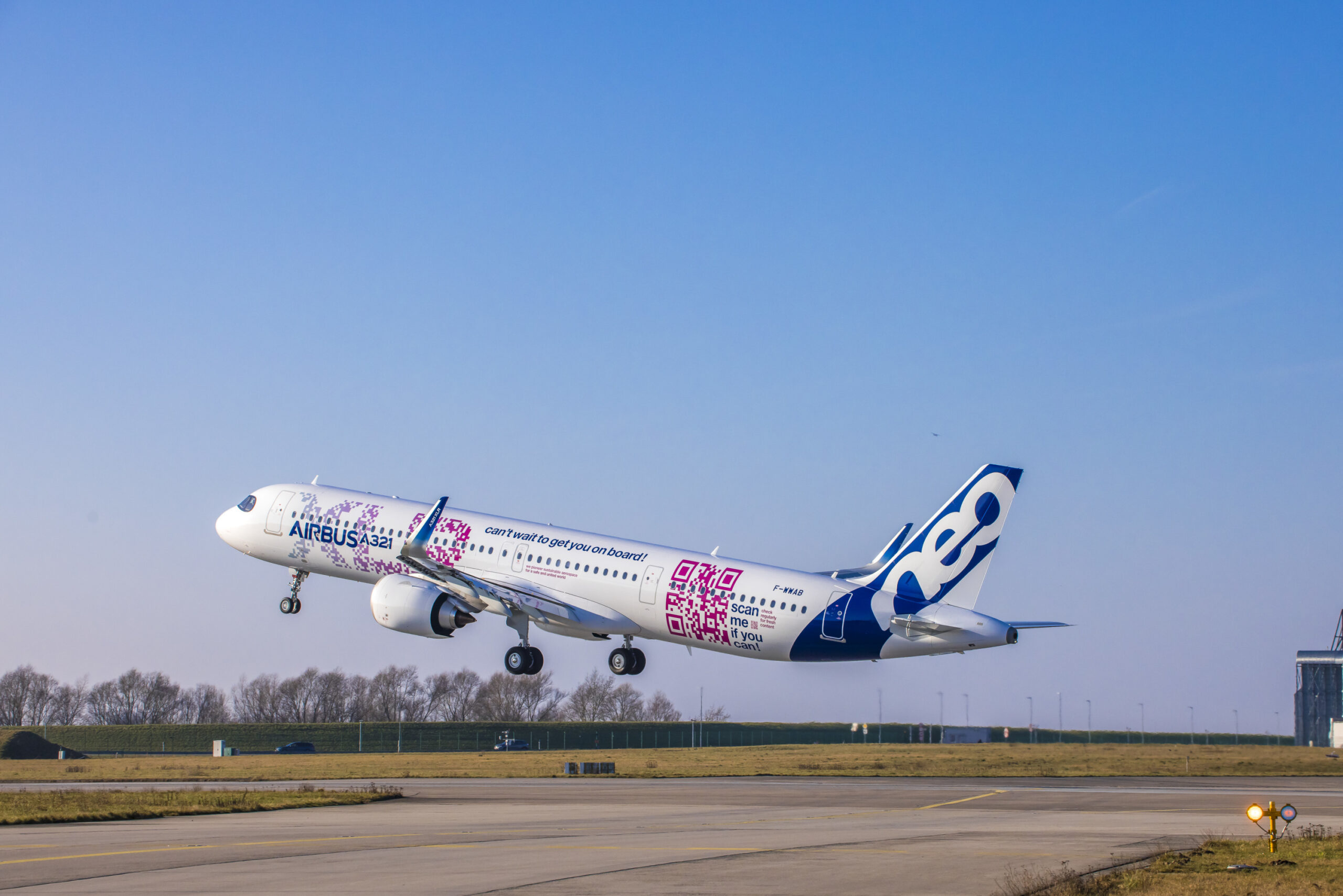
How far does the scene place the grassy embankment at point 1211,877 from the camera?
22312 millimetres

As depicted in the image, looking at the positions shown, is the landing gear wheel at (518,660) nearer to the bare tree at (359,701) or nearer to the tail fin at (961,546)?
the tail fin at (961,546)

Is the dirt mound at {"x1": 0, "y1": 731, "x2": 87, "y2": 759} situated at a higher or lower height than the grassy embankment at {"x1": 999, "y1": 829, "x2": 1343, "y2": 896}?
lower

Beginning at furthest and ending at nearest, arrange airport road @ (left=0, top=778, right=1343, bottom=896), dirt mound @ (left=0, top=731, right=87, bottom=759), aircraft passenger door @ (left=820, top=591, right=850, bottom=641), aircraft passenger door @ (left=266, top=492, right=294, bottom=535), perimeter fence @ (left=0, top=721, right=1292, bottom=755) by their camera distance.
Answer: perimeter fence @ (left=0, top=721, right=1292, bottom=755), dirt mound @ (left=0, top=731, right=87, bottom=759), aircraft passenger door @ (left=266, top=492, right=294, bottom=535), aircraft passenger door @ (left=820, top=591, right=850, bottom=641), airport road @ (left=0, top=778, right=1343, bottom=896)

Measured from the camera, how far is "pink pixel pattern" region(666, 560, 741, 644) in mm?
53750

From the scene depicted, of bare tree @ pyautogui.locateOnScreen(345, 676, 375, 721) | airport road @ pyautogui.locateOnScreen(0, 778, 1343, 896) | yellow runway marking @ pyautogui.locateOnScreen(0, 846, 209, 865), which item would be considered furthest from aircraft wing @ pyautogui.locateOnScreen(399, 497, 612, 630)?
bare tree @ pyautogui.locateOnScreen(345, 676, 375, 721)

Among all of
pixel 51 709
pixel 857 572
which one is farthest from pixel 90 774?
pixel 51 709

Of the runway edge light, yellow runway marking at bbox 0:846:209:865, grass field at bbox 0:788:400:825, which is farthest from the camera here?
grass field at bbox 0:788:400:825

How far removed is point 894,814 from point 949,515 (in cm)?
1531

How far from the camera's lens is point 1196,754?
92.1 m

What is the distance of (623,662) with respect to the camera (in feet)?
197

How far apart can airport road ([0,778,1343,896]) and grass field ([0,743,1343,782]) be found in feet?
57.2

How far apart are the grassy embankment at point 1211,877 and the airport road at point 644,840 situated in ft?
3.39

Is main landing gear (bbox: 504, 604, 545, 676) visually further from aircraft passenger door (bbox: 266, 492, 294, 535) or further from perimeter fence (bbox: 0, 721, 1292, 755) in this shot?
perimeter fence (bbox: 0, 721, 1292, 755)

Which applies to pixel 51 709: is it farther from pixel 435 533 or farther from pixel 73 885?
pixel 73 885
